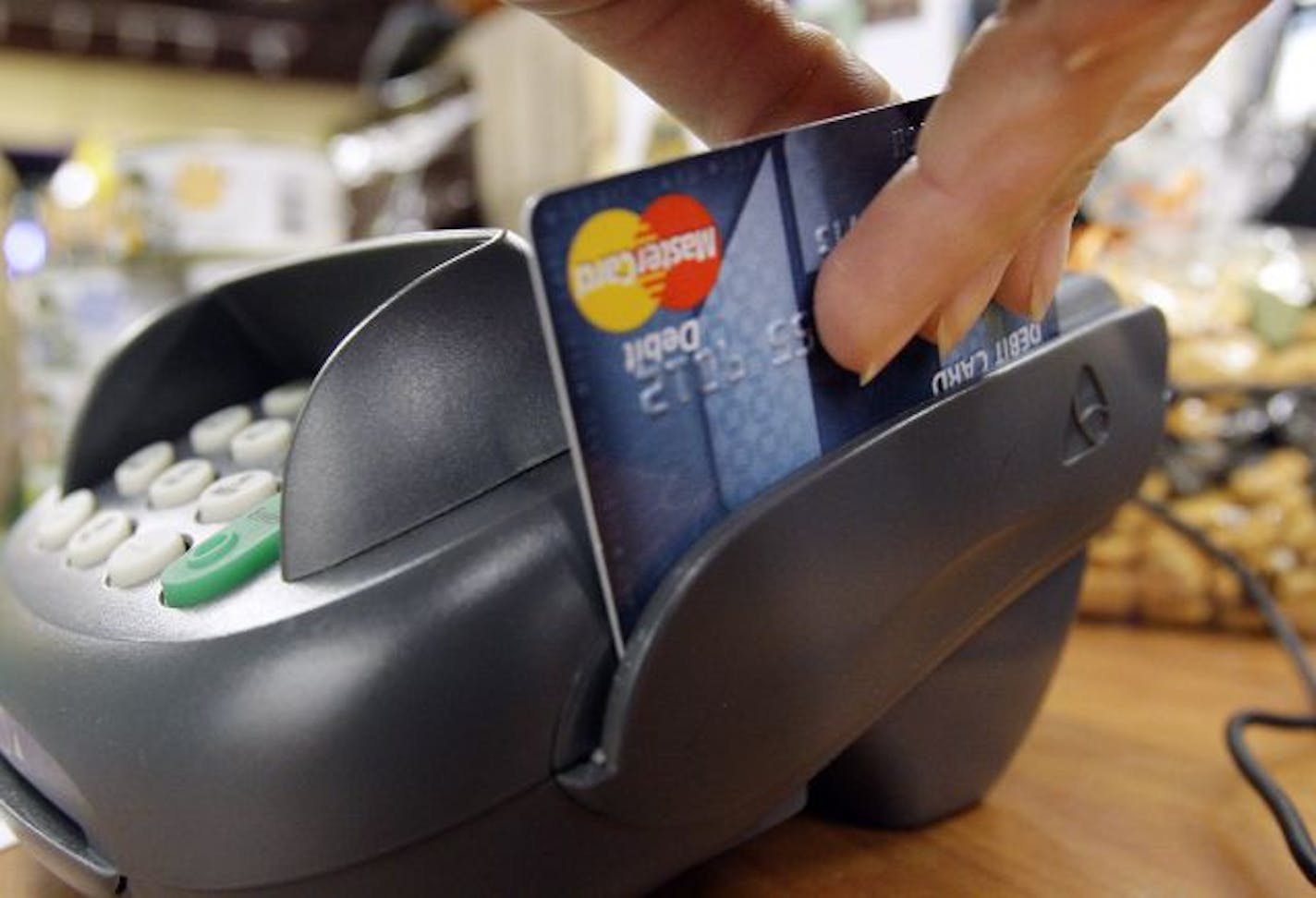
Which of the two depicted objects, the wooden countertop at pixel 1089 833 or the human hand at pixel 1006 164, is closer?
the human hand at pixel 1006 164

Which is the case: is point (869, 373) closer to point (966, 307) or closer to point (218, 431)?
point (966, 307)

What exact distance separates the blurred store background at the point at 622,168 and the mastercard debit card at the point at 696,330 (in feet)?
0.89

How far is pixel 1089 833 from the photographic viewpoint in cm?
34

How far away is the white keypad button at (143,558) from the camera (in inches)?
10.5

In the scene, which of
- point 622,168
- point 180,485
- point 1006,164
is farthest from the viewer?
point 622,168

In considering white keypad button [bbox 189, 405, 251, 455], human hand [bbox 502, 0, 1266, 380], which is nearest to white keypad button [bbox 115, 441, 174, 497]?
white keypad button [bbox 189, 405, 251, 455]

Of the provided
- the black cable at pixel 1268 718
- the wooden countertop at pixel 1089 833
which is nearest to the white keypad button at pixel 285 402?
the wooden countertop at pixel 1089 833

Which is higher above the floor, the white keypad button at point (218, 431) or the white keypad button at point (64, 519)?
the white keypad button at point (218, 431)

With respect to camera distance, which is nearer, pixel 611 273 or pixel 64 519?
pixel 611 273

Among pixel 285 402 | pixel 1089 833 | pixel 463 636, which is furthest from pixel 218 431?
pixel 1089 833

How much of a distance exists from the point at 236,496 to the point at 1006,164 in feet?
0.64

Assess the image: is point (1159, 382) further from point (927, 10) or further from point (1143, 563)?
point (927, 10)

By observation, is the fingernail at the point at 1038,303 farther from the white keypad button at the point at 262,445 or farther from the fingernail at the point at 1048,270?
the white keypad button at the point at 262,445

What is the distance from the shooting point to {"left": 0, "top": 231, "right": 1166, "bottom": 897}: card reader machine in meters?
0.21
